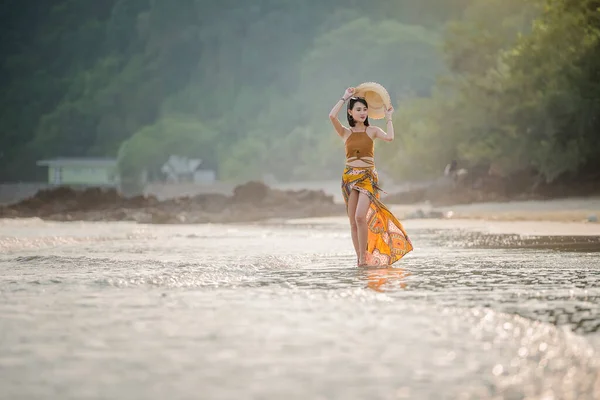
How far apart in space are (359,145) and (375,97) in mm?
593

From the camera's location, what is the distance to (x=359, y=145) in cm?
1080

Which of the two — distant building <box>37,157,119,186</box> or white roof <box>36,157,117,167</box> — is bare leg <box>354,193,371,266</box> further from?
white roof <box>36,157,117,167</box>

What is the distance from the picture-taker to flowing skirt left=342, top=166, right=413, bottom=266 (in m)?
10.7

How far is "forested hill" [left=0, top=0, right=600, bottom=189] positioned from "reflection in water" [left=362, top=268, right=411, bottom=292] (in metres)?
21.6

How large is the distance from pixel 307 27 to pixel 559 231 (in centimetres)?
11436

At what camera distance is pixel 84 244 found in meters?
15.8

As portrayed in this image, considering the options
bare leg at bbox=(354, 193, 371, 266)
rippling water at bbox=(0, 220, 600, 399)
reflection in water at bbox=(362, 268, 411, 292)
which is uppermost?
bare leg at bbox=(354, 193, 371, 266)

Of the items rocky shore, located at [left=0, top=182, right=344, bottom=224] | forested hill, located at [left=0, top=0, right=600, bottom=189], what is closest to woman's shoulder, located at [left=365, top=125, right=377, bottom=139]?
forested hill, located at [left=0, top=0, right=600, bottom=189]

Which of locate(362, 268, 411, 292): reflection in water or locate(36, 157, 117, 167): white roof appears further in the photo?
locate(36, 157, 117, 167): white roof

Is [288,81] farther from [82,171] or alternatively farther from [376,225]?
[376,225]

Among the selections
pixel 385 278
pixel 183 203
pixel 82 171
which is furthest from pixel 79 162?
pixel 385 278

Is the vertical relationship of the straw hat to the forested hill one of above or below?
below

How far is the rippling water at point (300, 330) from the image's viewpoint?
4410mm

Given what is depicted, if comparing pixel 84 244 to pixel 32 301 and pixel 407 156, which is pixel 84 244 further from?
pixel 407 156
